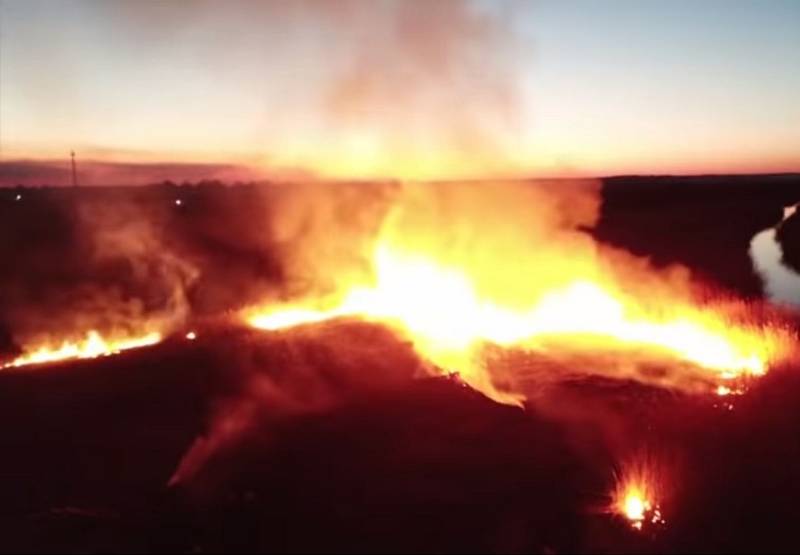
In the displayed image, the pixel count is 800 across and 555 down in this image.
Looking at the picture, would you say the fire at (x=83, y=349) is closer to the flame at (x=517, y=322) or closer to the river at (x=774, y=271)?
the flame at (x=517, y=322)

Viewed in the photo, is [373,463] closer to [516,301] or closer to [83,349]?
[83,349]

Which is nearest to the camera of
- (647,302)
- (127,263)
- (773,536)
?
(773,536)

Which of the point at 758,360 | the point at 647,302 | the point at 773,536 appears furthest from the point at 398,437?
the point at 647,302

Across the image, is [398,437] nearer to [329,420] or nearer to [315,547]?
[329,420]

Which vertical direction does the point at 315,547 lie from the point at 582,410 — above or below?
below

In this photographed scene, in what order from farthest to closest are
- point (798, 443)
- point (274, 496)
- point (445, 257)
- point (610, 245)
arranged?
point (610, 245) → point (445, 257) → point (798, 443) → point (274, 496)

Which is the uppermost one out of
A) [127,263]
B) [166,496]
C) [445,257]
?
[127,263]

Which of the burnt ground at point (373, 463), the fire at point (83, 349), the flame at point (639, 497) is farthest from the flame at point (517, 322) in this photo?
the flame at point (639, 497)
